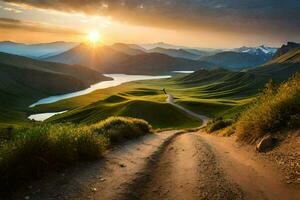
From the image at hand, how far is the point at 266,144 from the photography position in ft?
55.4

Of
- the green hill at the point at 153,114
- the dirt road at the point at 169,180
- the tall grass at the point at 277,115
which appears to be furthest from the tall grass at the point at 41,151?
the green hill at the point at 153,114

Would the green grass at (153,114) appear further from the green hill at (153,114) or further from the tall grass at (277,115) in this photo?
the tall grass at (277,115)

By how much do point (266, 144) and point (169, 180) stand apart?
611cm

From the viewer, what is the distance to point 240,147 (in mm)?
19406

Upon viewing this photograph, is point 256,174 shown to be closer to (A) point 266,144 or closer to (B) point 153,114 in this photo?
(A) point 266,144

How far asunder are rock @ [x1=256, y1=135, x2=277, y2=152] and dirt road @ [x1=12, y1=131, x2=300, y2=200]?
1.59 ft

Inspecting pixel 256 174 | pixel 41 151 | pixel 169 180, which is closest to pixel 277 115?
pixel 256 174

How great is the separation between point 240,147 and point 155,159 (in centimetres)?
512

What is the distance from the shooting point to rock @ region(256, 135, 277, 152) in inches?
656

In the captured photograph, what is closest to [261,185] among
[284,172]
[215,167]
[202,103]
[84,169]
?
[284,172]

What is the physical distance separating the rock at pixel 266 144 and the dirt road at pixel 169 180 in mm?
486

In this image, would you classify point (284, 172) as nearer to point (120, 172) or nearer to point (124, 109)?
point (120, 172)

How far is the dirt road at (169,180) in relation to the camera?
37.0 ft

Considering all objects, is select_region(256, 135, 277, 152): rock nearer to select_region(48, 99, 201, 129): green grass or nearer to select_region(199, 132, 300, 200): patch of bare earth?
select_region(199, 132, 300, 200): patch of bare earth
